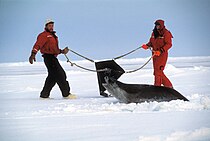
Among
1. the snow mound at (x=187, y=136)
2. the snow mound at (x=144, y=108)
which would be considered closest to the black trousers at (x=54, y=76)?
the snow mound at (x=144, y=108)

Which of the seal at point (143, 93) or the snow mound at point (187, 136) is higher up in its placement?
the snow mound at point (187, 136)

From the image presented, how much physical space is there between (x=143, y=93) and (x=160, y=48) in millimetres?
1335

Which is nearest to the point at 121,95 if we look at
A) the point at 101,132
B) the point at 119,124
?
the point at 119,124

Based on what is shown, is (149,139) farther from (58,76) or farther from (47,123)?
(58,76)

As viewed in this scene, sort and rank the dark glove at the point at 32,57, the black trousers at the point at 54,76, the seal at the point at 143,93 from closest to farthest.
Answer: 1. the seal at the point at 143,93
2. the dark glove at the point at 32,57
3. the black trousers at the point at 54,76

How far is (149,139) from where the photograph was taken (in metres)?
2.55

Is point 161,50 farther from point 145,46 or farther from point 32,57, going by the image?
point 32,57

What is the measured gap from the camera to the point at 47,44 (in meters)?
5.97

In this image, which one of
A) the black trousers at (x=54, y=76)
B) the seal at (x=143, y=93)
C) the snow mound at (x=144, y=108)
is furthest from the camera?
the black trousers at (x=54, y=76)

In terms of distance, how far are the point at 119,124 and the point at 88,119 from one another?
1.45ft

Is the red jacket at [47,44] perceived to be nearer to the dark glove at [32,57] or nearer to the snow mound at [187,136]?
the dark glove at [32,57]

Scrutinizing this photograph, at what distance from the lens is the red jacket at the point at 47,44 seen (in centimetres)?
590

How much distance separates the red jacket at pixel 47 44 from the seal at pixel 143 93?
1502 millimetres

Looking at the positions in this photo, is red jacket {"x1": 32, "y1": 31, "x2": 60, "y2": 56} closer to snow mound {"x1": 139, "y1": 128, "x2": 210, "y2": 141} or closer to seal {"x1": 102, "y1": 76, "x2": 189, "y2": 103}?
seal {"x1": 102, "y1": 76, "x2": 189, "y2": 103}
